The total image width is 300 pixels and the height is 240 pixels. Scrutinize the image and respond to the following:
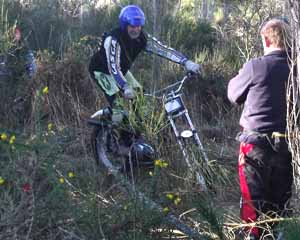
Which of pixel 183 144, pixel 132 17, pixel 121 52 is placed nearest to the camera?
pixel 183 144

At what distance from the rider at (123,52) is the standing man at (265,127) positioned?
1.74 meters

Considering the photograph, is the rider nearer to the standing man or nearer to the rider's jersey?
the rider's jersey

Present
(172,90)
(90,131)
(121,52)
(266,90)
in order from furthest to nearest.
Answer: (90,131), (121,52), (172,90), (266,90)

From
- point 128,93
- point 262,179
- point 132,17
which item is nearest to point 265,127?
point 262,179

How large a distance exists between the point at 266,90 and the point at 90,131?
2.98 metres

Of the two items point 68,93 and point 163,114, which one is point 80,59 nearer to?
point 68,93

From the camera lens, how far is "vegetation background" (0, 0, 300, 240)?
4477mm

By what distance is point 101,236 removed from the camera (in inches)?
174

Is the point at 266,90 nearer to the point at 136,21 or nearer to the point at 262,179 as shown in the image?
the point at 262,179

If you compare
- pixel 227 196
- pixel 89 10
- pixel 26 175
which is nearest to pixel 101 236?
pixel 26 175

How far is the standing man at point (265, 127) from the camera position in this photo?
15.3ft

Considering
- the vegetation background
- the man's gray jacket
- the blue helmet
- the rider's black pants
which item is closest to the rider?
the blue helmet

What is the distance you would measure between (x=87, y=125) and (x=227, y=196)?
6.65 feet

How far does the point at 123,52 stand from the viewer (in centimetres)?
682
